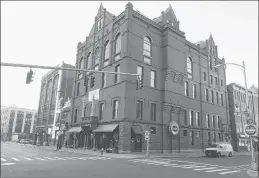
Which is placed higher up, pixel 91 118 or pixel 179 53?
pixel 179 53

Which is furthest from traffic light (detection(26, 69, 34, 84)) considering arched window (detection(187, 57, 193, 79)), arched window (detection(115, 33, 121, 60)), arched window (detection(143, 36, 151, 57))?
arched window (detection(187, 57, 193, 79))

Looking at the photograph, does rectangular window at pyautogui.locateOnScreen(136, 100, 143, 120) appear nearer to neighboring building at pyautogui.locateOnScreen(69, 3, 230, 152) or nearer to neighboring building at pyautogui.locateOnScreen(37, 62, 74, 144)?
neighboring building at pyautogui.locateOnScreen(69, 3, 230, 152)

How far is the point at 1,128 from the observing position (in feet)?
376

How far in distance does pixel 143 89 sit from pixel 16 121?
104m

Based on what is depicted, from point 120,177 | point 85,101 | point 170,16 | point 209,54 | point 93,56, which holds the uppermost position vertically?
point 170,16

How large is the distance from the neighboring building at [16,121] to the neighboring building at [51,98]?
58266mm

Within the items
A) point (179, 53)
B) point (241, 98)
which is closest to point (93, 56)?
point (179, 53)

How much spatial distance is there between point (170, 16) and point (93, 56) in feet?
52.7

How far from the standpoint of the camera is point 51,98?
5738 centimetres

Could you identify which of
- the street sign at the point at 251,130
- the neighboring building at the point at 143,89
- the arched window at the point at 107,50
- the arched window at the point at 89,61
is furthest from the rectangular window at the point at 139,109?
the street sign at the point at 251,130

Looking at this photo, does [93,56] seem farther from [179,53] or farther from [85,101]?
[179,53]

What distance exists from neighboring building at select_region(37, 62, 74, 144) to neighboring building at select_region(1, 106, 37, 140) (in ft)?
191

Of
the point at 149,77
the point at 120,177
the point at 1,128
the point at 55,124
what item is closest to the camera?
the point at 120,177

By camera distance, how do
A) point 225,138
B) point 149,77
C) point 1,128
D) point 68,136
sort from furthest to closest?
1. point 1,128
2. point 225,138
3. point 68,136
4. point 149,77
